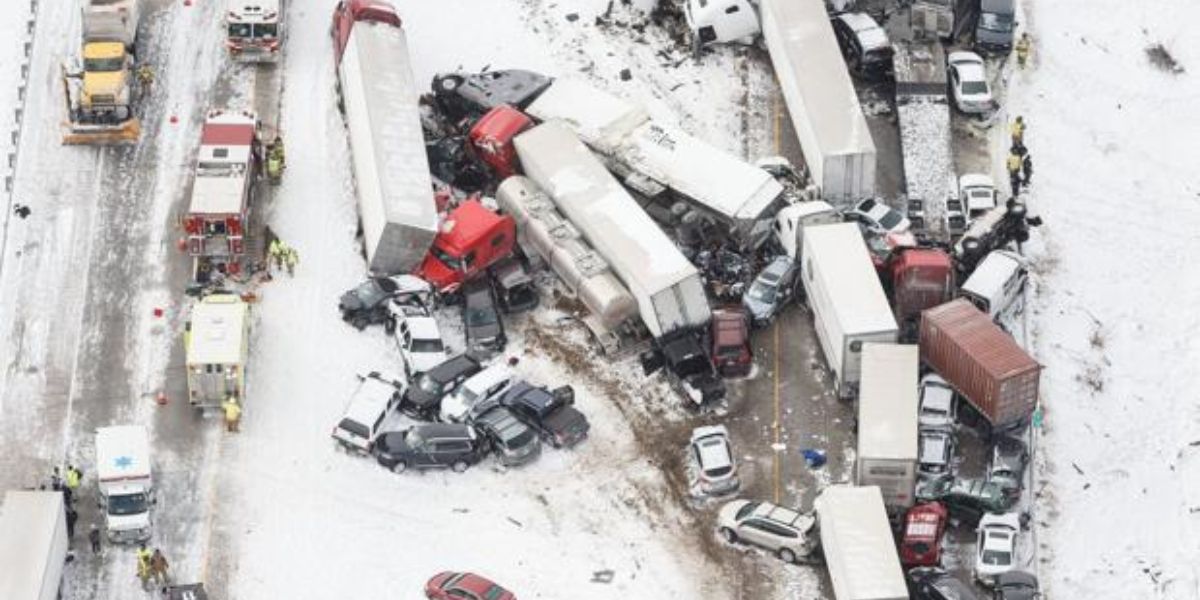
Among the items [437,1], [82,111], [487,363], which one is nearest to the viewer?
[487,363]

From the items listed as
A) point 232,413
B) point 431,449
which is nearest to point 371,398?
point 431,449

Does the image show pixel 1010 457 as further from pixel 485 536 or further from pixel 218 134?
pixel 218 134

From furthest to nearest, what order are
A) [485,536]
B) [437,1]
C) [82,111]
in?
[437,1] → [82,111] → [485,536]

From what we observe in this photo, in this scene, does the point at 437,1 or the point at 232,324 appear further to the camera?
the point at 437,1

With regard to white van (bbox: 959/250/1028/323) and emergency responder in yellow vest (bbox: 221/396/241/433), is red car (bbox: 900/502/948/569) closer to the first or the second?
white van (bbox: 959/250/1028/323)

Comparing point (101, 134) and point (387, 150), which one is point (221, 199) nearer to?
point (387, 150)

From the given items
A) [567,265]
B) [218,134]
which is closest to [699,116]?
[567,265]
